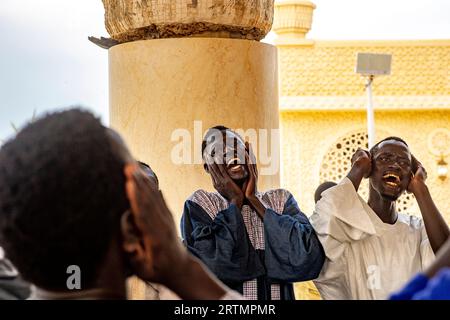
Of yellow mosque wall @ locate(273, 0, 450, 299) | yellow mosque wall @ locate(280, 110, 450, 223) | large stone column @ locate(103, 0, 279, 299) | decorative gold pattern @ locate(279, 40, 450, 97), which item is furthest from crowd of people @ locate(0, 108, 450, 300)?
yellow mosque wall @ locate(280, 110, 450, 223)

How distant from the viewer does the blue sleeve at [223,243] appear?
A: 3857 millimetres

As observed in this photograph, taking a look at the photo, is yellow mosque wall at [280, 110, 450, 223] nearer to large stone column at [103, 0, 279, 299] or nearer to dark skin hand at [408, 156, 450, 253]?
large stone column at [103, 0, 279, 299]

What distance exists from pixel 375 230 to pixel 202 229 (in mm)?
631

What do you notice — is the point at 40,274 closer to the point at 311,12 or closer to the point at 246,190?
the point at 246,190

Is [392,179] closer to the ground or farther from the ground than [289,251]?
farther from the ground

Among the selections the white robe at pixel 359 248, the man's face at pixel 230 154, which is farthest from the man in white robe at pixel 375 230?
the man's face at pixel 230 154

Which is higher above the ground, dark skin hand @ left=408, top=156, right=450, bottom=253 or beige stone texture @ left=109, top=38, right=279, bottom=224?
beige stone texture @ left=109, top=38, right=279, bottom=224

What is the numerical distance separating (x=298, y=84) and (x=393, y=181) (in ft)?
44.2

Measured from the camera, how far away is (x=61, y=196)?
126cm

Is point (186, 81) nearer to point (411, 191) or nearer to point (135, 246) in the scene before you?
point (411, 191)

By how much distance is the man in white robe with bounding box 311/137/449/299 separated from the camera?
393 cm

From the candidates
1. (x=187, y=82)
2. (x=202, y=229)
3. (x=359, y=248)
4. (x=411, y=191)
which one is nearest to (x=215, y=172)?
(x=202, y=229)

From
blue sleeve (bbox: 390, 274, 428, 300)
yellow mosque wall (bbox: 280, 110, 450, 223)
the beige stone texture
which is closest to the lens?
blue sleeve (bbox: 390, 274, 428, 300)

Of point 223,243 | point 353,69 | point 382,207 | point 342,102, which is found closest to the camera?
point 223,243
